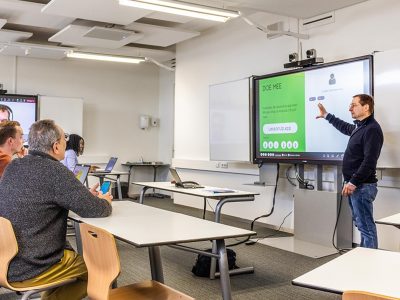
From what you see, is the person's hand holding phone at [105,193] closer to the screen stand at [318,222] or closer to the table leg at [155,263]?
the table leg at [155,263]

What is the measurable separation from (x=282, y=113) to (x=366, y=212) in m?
1.71

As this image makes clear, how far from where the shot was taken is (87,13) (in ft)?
17.8

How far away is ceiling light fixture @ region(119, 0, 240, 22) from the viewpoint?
4.53 meters

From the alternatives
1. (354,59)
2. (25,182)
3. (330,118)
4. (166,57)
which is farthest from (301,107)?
(166,57)

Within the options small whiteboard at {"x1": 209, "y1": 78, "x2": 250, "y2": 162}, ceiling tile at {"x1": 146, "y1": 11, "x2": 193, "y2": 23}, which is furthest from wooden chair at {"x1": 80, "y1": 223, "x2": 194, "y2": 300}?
ceiling tile at {"x1": 146, "y1": 11, "x2": 193, "y2": 23}

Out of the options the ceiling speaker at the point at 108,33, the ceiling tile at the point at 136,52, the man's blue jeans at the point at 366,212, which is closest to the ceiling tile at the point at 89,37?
the ceiling speaker at the point at 108,33

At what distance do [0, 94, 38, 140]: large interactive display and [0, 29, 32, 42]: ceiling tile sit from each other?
1.15 m

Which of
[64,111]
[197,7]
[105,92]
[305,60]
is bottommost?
[64,111]

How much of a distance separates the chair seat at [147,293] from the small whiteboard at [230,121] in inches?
149

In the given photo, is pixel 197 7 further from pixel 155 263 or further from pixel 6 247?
pixel 6 247

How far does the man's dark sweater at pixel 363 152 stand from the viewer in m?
3.87

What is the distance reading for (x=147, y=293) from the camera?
2.13 m

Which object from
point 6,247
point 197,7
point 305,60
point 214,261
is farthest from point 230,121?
point 6,247

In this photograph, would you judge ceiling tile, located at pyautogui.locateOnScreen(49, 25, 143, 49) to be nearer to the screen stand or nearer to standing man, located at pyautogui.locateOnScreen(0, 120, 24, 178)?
standing man, located at pyautogui.locateOnScreen(0, 120, 24, 178)
